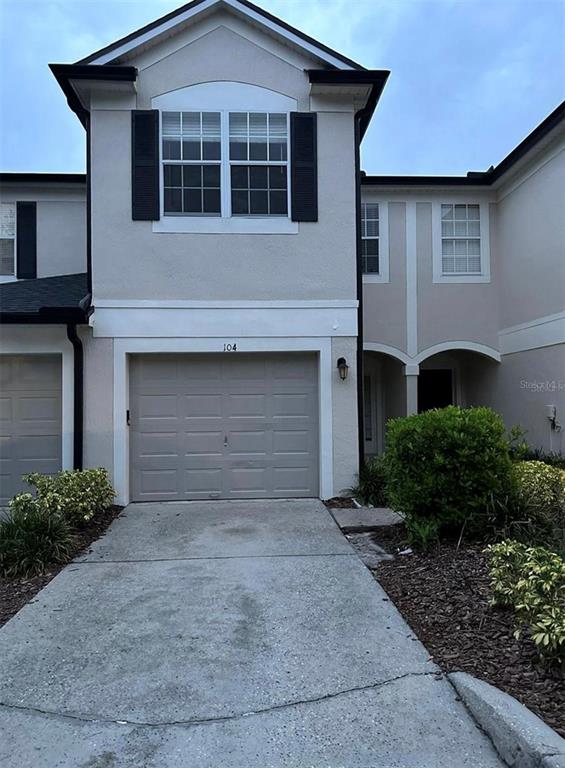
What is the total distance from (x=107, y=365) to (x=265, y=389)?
2504 millimetres

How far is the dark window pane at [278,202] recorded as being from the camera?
28.8ft

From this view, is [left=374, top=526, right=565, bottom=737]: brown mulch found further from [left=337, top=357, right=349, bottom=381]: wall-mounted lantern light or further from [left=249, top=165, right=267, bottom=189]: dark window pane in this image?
[left=249, top=165, right=267, bottom=189]: dark window pane

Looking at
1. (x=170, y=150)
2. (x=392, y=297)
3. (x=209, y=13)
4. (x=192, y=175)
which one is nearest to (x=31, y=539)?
(x=192, y=175)

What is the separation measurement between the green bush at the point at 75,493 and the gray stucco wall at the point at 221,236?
2.86 m

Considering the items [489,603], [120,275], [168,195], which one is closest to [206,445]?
[120,275]

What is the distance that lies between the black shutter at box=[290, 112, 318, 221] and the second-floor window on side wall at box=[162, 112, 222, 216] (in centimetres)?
119

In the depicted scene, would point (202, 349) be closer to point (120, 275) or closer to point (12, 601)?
point (120, 275)

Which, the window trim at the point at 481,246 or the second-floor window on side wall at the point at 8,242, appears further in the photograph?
the window trim at the point at 481,246

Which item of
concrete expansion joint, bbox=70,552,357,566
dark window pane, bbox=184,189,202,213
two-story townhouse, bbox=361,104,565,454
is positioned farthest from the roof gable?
concrete expansion joint, bbox=70,552,357,566

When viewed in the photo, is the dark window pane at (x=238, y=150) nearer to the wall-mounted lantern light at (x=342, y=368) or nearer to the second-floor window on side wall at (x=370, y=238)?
the wall-mounted lantern light at (x=342, y=368)

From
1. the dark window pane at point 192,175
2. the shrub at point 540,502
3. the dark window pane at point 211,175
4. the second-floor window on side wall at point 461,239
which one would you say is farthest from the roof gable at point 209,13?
the shrub at point 540,502

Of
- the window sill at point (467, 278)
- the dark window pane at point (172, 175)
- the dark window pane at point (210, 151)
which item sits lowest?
the window sill at point (467, 278)

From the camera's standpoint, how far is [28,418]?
8.65 meters

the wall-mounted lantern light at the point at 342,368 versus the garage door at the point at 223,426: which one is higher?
the wall-mounted lantern light at the point at 342,368
